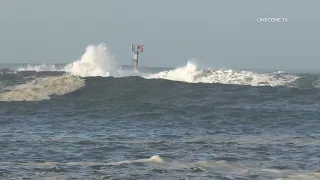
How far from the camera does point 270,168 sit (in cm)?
953

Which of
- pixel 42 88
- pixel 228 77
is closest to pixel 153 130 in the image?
pixel 42 88

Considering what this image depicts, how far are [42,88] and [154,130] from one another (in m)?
11.7

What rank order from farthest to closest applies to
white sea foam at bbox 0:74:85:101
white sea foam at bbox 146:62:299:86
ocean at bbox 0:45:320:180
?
white sea foam at bbox 146:62:299:86 → white sea foam at bbox 0:74:85:101 → ocean at bbox 0:45:320:180

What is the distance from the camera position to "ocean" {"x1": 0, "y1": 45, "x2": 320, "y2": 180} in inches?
369

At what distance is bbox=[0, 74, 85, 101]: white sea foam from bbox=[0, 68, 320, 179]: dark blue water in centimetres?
5

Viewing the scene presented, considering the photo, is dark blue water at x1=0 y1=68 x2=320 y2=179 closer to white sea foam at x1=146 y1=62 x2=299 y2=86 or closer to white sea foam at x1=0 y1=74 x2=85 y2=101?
white sea foam at x1=0 y1=74 x2=85 y2=101

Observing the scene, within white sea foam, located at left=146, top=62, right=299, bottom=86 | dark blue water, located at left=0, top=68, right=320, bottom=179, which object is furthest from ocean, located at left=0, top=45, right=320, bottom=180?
white sea foam, located at left=146, top=62, right=299, bottom=86

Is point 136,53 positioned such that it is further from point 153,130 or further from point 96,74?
point 153,130

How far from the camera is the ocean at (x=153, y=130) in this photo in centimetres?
938

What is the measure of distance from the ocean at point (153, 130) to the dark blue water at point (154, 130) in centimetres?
2

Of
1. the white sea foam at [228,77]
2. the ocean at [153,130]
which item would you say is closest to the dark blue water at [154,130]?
the ocean at [153,130]

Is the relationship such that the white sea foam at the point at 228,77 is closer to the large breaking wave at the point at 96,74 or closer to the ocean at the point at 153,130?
the large breaking wave at the point at 96,74

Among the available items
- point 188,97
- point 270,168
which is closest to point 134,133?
point 270,168

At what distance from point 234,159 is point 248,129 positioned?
517 centimetres
